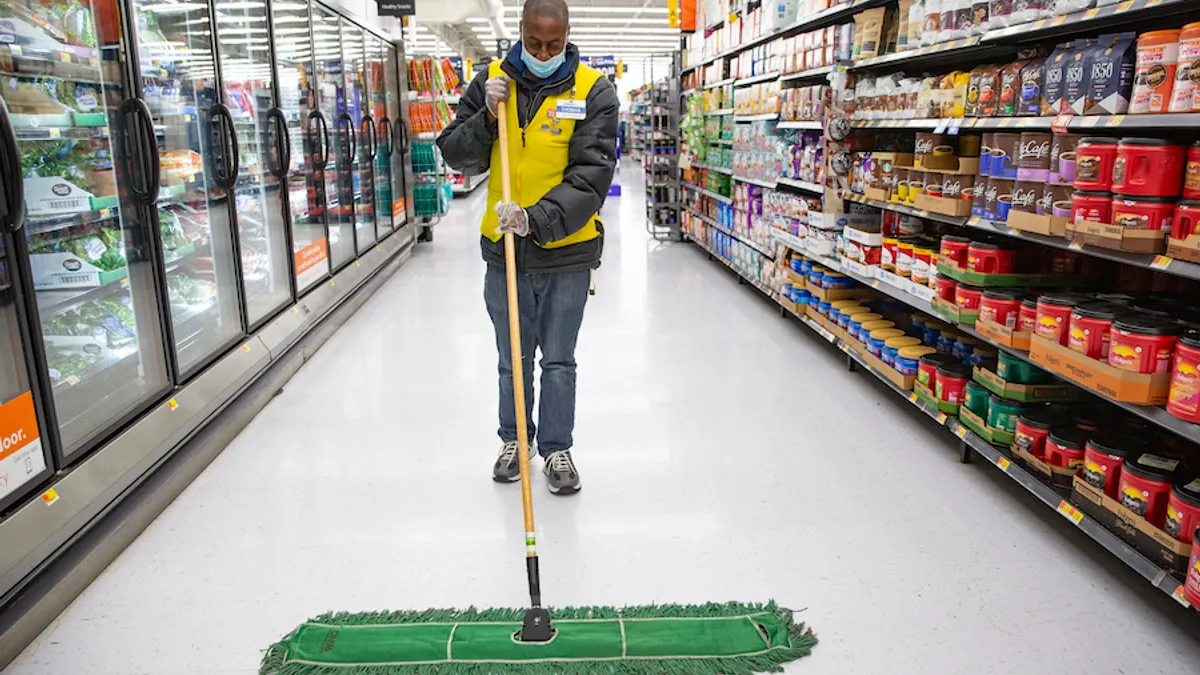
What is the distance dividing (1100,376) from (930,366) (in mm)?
1197

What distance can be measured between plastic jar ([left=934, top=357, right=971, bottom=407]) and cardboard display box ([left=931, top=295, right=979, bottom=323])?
22 cm

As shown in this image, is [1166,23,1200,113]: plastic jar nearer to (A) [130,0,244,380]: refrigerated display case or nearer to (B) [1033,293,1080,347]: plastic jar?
(B) [1033,293,1080,347]: plastic jar

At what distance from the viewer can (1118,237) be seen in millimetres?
2348

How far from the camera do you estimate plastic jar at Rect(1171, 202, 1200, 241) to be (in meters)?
2.11

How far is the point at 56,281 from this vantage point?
110 inches

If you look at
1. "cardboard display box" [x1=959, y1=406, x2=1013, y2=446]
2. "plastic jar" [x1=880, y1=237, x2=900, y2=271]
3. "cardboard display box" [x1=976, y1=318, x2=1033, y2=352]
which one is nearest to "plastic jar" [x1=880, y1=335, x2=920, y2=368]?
"plastic jar" [x1=880, y1=237, x2=900, y2=271]

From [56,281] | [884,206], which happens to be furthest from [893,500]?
[56,281]

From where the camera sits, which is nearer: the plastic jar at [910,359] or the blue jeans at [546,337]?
the blue jeans at [546,337]

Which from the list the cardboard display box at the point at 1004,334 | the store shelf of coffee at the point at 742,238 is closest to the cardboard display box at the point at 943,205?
the cardboard display box at the point at 1004,334

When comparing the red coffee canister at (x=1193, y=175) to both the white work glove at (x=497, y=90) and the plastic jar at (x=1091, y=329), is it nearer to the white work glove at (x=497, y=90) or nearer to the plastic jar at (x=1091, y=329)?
the plastic jar at (x=1091, y=329)

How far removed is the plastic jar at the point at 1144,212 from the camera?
7.37 feet

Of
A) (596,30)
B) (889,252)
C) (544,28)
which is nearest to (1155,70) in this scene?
(544,28)

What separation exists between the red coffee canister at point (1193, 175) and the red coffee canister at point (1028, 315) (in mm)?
689

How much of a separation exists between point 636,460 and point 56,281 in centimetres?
220
